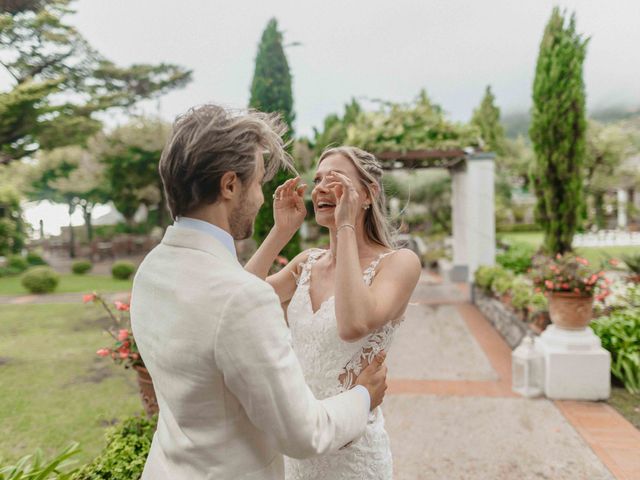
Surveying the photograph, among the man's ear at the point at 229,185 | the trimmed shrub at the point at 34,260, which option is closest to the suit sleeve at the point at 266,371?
the man's ear at the point at 229,185

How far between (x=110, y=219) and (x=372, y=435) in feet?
105

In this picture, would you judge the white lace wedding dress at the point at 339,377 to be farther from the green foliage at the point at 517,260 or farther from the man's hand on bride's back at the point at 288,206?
the green foliage at the point at 517,260

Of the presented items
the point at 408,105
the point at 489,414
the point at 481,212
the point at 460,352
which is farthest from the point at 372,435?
the point at 481,212

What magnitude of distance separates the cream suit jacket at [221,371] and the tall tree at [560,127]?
9.62 m

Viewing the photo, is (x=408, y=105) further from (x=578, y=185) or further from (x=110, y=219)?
(x=110, y=219)

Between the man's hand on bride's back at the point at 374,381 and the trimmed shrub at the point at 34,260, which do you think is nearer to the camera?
the man's hand on bride's back at the point at 374,381

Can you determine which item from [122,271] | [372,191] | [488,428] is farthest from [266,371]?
[122,271]

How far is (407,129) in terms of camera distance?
8.20 metres

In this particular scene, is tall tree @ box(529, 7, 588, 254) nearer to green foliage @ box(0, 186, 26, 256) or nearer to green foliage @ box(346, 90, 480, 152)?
green foliage @ box(346, 90, 480, 152)

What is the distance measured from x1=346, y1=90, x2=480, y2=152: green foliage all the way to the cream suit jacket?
7.32m

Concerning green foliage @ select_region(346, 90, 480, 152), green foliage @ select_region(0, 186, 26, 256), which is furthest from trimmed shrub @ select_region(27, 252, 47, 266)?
green foliage @ select_region(346, 90, 480, 152)

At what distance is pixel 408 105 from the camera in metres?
8.16

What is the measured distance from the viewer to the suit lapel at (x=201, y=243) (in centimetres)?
97

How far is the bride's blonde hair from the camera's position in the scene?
1.75 metres
